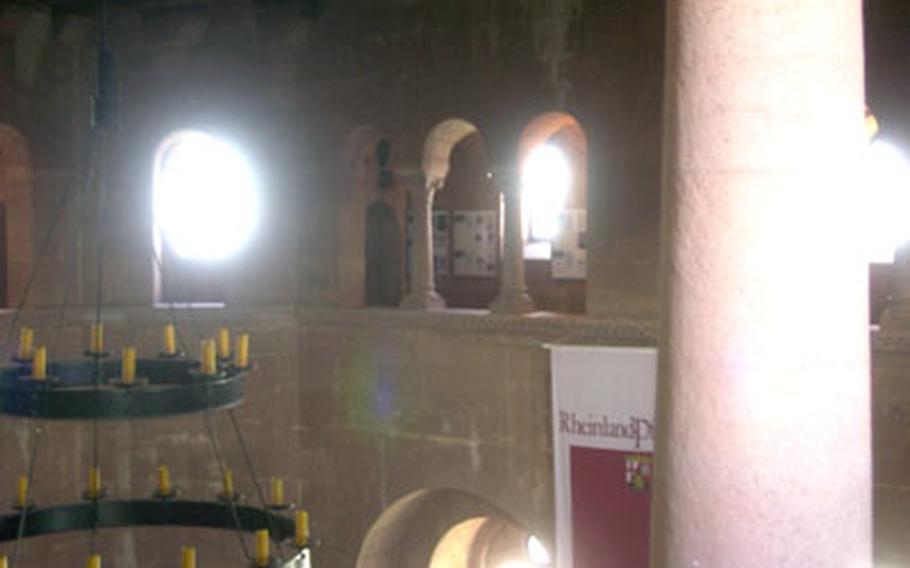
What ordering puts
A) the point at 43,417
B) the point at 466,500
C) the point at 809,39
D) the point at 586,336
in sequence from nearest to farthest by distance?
the point at 809,39 → the point at 43,417 → the point at 586,336 → the point at 466,500

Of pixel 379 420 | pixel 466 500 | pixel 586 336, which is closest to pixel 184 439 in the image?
pixel 379 420

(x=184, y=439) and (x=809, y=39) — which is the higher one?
(x=809, y=39)

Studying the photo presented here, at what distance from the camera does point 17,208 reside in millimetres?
10461

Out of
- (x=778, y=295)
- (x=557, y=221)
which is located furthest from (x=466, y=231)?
(x=778, y=295)

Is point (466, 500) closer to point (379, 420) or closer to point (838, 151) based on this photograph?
point (379, 420)

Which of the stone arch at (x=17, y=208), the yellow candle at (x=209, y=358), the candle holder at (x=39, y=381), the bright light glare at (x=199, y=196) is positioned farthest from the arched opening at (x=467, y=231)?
the candle holder at (x=39, y=381)

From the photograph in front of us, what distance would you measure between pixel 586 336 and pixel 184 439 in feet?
13.2

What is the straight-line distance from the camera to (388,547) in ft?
34.0

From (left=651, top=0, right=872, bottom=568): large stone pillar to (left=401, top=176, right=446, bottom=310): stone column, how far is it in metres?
7.12

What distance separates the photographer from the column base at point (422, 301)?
9.76 m

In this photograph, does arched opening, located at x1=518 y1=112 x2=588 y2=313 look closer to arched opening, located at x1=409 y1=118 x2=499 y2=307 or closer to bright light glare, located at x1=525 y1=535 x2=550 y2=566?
arched opening, located at x1=409 y1=118 x2=499 y2=307

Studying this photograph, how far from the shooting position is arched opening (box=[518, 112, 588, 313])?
11219 mm

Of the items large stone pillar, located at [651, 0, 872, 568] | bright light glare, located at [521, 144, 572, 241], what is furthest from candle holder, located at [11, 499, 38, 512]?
bright light glare, located at [521, 144, 572, 241]

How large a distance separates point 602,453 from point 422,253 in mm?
2741
